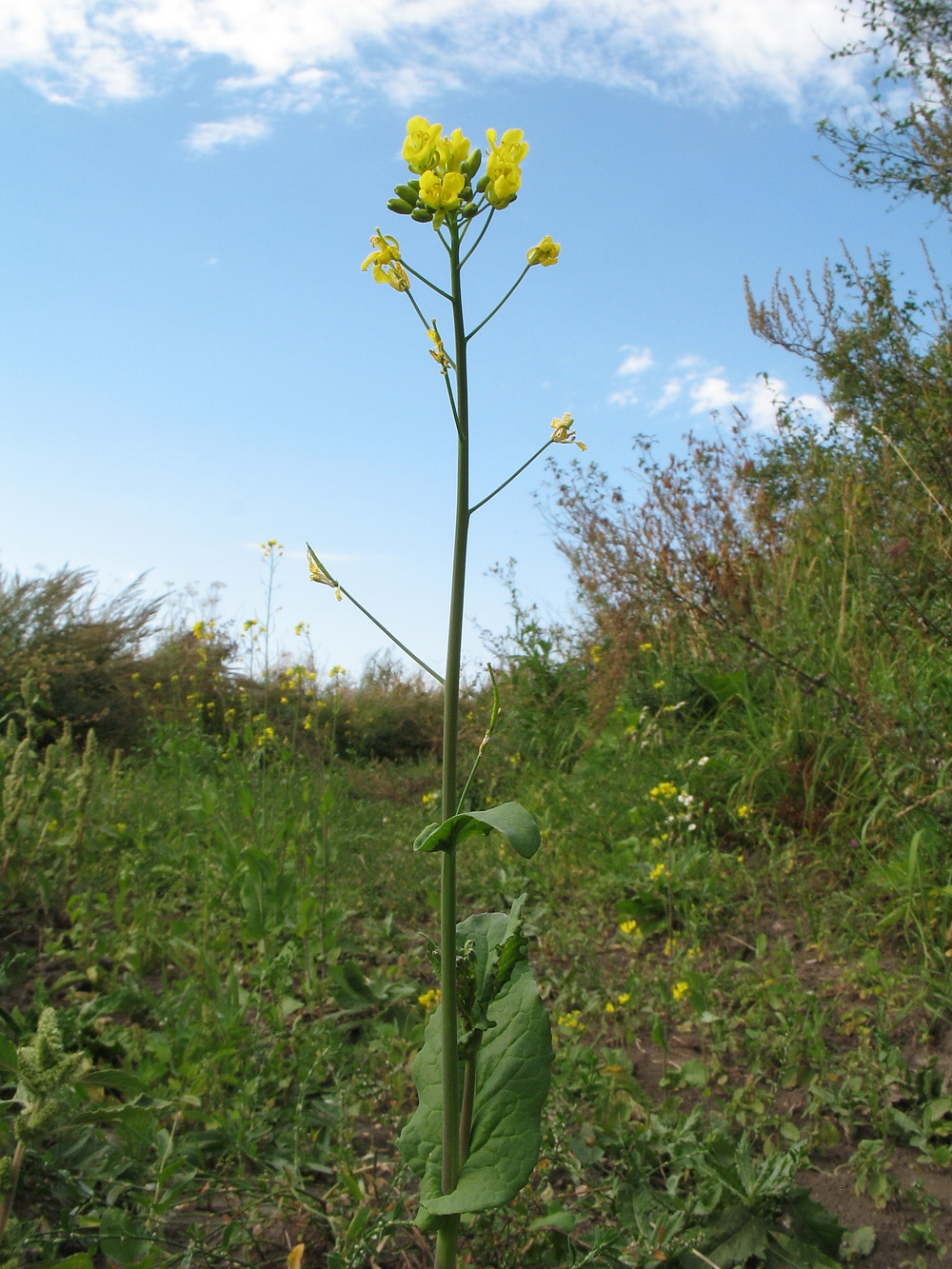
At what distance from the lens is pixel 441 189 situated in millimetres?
1171

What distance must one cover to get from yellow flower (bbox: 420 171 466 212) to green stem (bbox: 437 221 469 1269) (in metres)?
0.11

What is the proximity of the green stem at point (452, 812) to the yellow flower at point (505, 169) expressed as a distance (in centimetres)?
15

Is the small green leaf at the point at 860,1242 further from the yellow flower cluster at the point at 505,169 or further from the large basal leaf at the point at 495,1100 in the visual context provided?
the yellow flower cluster at the point at 505,169

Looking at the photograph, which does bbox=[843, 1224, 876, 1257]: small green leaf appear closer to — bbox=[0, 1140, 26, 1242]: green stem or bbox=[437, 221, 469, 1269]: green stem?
bbox=[437, 221, 469, 1269]: green stem

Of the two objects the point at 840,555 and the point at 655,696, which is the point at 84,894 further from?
the point at 840,555

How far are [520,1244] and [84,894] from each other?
1.93m

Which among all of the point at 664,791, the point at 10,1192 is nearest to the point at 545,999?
the point at 664,791

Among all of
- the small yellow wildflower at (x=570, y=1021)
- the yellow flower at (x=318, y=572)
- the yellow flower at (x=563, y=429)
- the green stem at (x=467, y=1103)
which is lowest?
the small yellow wildflower at (x=570, y=1021)

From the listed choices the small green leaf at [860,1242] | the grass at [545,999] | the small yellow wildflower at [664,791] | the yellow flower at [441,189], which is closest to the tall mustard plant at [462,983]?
the yellow flower at [441,189]

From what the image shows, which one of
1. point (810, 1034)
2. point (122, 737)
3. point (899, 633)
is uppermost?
point (899, 633)

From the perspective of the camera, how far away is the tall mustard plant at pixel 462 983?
1.12 metres

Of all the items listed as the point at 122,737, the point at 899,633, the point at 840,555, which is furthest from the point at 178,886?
the point at 122,737

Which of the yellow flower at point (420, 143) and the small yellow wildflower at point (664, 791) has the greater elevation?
the yellow flower at point (420, 143)

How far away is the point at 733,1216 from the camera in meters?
1.61
